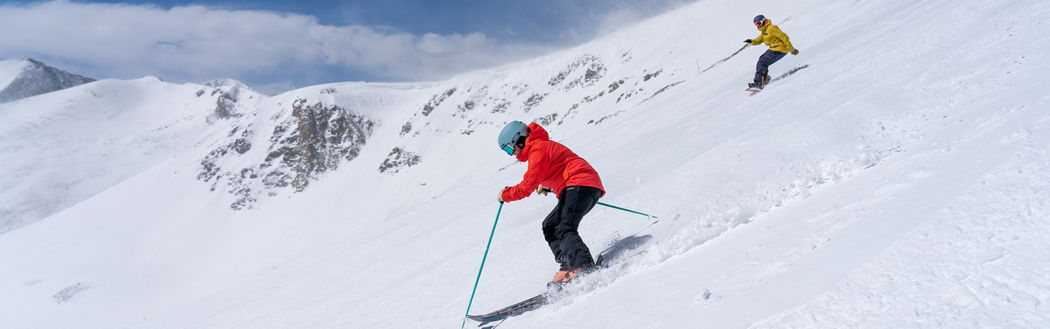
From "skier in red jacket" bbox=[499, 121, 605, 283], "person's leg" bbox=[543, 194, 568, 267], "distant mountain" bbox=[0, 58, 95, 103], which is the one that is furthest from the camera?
"distant mountain" bbox=[0, 58, 95, 103]

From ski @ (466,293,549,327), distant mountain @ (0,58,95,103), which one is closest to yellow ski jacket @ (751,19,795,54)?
ski @ (466,293,549,327)

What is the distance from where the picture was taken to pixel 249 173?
289 feet

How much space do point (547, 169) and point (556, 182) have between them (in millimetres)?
204

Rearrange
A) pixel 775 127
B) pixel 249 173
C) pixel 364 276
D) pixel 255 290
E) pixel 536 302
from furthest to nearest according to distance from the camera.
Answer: pixel 249 173, pixel 255 290, pixel 364 276, pixel 775 127, pixel 536 302

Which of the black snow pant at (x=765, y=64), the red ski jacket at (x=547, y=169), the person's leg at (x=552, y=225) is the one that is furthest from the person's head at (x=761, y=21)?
the person's leg at (x=552, y=225)

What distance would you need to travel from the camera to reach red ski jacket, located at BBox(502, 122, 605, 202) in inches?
176

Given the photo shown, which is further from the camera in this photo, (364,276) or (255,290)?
(255,290)

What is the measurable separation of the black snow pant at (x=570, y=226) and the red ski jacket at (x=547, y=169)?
0.10m

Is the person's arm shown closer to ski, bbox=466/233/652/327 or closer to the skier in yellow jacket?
ski, bbox=466/233/652/327

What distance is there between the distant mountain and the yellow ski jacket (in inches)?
7233

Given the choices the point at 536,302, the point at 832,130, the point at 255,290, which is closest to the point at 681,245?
the point at 536,302

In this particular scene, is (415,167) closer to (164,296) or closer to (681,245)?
(164,296)

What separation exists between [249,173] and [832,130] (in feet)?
327

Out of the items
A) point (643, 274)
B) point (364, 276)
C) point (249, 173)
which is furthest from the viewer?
point (249, 173)
